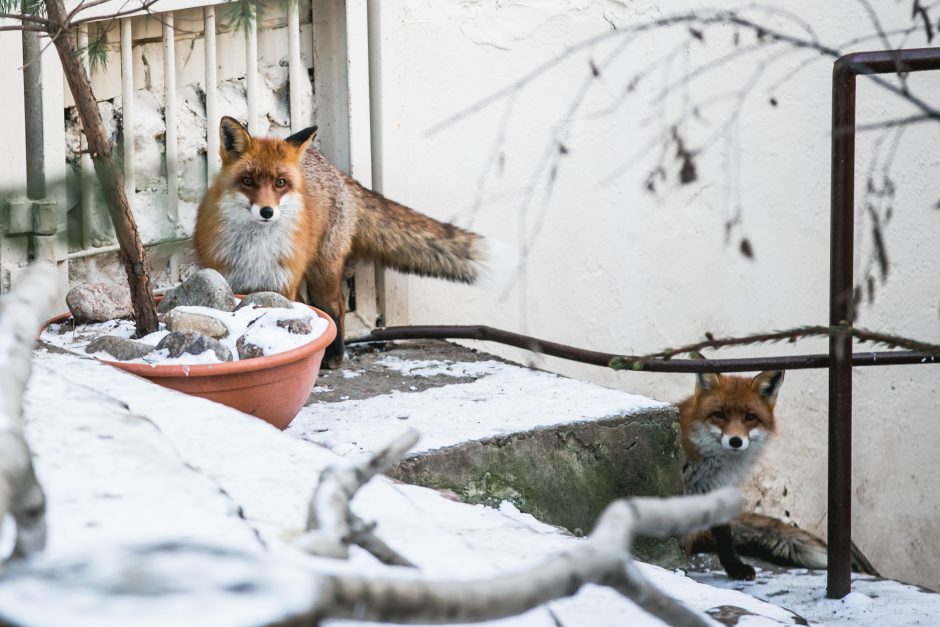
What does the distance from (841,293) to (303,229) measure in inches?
68.7

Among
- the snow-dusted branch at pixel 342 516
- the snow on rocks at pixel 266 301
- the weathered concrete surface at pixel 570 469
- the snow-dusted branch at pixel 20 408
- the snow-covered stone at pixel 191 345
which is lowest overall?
the weathered concrete surface at pixel 570 469

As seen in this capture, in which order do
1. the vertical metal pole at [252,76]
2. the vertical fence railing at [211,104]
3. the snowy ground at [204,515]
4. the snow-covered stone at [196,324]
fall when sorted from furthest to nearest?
the vertical metal pole at [252,76] → the vertical fence railing at [211,104] → the snow-covered stone at [196,324] → the snowy ground at [204,515]

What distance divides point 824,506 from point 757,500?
0.84 ft

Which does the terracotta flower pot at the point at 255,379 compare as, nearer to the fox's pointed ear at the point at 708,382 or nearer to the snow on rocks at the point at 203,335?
the snow on rocks at the point at 203,335

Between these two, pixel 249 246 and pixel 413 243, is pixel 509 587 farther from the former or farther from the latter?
pixel 413 243

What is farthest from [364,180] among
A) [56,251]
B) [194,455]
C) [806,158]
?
[194,455]

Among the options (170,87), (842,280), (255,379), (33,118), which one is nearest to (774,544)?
(842,280)

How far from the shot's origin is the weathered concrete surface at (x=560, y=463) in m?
3.19

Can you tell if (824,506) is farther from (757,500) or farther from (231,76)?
(231,76)

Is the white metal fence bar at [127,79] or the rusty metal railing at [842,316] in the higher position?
the white metal fence bar at [127,79]

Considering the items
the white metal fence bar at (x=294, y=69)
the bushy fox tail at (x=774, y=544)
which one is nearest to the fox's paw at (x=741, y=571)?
the bushy fox tail at (x=774, y=544)

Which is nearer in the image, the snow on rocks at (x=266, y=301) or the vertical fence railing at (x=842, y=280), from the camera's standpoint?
the vertical fence railing at (x=842, y=280)

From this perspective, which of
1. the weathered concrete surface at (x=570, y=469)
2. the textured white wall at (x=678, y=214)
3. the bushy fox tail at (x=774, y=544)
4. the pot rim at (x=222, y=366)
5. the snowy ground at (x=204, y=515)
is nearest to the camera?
the snowy ground at (x=204, y=515)

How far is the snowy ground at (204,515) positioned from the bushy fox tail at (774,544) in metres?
1.88
